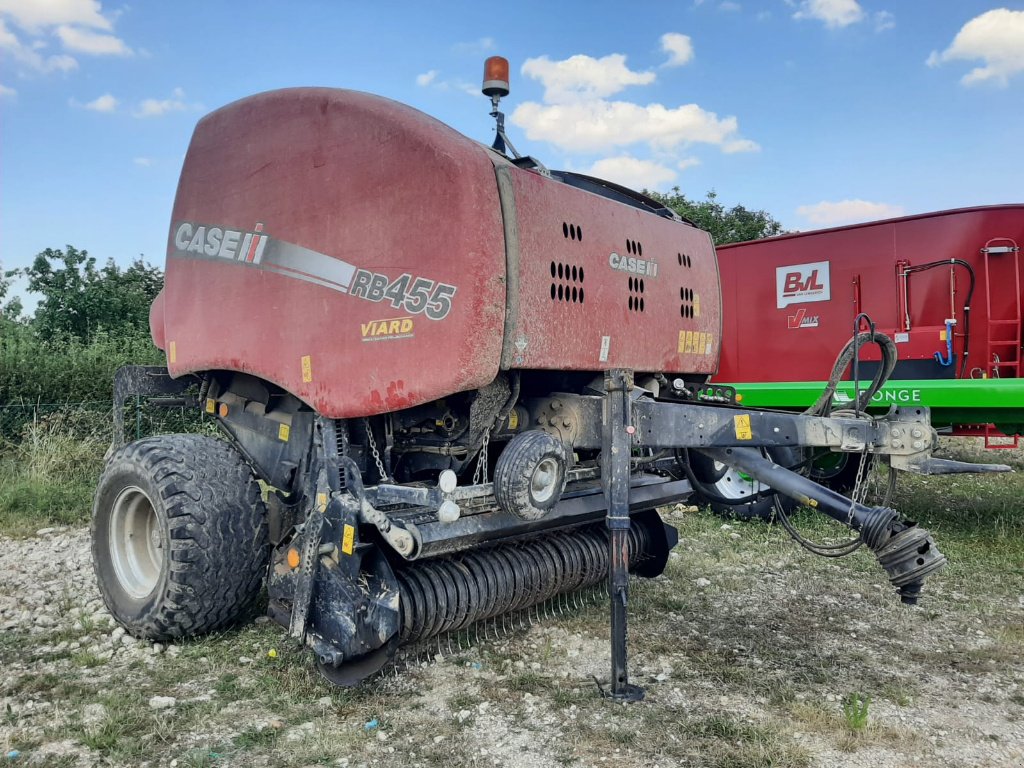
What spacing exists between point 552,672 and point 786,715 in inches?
39.7

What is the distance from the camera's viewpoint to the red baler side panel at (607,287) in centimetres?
340

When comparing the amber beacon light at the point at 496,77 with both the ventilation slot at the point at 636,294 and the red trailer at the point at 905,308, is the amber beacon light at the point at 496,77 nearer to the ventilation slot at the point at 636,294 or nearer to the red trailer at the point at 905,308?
the ventilation slot at the point at 636,294

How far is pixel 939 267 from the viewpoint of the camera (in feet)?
21.6

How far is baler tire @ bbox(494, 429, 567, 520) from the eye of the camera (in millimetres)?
3170

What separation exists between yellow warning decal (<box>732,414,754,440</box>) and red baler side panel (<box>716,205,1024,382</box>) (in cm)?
371

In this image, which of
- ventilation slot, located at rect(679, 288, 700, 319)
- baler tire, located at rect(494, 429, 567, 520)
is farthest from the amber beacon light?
baler tire, located at rect(494, 429, 567, 520)

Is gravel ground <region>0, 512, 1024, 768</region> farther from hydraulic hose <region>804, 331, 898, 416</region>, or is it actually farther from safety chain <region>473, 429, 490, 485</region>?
hydraulic hose <region>804, 331, 898, 416</region>

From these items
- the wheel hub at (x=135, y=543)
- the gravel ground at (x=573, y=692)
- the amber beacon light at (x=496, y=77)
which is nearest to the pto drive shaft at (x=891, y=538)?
the gravel ground at (x=573, y=692)

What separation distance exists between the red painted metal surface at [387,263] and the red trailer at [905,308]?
285 cm

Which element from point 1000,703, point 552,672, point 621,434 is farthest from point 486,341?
point 1000,703

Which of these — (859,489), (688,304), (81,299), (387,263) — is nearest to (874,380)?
(859,489)

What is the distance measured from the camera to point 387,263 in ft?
11.0

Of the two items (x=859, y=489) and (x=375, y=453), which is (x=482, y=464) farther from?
(x=859, y=489)

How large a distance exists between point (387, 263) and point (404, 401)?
58cm
